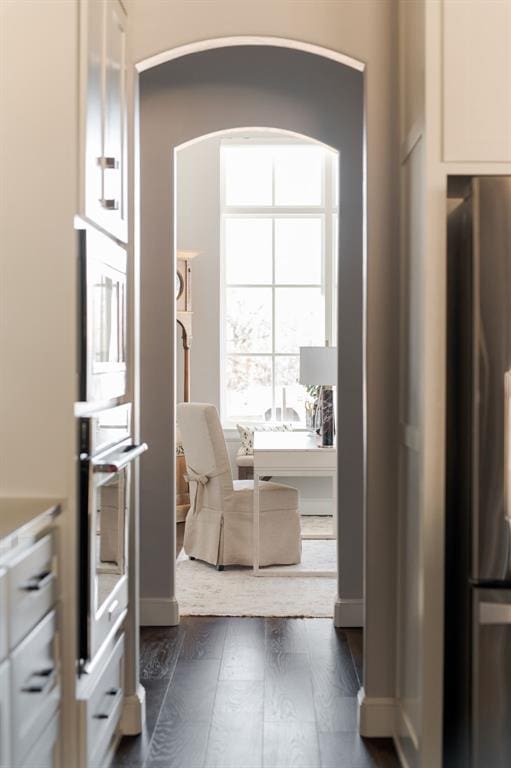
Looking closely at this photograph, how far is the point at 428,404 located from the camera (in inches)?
96.3

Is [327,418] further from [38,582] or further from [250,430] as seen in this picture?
[38,582]

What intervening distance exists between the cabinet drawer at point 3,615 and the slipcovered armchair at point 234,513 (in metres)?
3.74

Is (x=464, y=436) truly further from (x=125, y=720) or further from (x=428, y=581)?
(x=125, y=720)

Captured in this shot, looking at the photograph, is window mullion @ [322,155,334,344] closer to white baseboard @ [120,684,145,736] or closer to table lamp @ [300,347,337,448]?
table lamp @ [300,347,337,448]

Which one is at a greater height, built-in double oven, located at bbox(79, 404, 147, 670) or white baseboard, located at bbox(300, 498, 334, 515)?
built-in double oven, located at bbox(79, 404, 147, 670)

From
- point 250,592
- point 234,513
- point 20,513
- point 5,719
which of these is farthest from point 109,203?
point 234,513

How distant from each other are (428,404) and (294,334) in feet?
17.8

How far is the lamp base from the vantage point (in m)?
5.54

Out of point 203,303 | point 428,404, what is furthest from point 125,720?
point 203,303

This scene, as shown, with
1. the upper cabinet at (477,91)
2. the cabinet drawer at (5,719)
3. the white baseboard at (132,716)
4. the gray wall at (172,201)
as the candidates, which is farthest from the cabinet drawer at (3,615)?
the gray wall at (172,201)

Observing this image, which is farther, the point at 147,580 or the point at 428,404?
the point at 147,580

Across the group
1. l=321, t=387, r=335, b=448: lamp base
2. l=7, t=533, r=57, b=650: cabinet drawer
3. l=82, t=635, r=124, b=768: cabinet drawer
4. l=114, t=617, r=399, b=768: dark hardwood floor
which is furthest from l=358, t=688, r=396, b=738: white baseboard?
l=321, t=387, r=335, b=448: lamp base

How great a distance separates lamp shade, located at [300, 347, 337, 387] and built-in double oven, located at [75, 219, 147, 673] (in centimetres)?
279

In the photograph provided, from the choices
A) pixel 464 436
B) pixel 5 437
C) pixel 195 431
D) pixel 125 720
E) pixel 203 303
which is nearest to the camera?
pixel 5 437
